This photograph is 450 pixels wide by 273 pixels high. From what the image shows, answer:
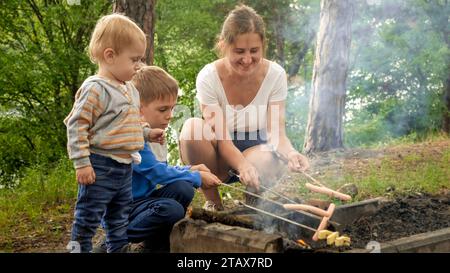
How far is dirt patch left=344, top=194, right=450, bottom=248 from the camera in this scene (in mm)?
3547

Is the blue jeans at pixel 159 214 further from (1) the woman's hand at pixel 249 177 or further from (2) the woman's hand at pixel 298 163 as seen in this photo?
(2) the woman's hand at pixel 298 163

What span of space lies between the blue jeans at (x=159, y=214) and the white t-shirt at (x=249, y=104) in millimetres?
884

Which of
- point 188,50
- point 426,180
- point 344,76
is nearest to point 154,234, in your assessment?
point 426,180

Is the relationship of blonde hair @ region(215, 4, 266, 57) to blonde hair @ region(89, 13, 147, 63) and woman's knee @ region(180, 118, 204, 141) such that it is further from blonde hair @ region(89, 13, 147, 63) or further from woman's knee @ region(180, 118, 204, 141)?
blonde hair @ region(89, 13, 147, 63)

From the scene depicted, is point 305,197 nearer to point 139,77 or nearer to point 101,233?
point 101,233

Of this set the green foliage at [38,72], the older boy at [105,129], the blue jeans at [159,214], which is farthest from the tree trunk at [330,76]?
the older boy at [105,129]

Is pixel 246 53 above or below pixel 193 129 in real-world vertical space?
above

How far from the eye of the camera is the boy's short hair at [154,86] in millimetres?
3579

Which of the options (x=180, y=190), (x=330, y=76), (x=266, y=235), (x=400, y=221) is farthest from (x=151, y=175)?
(x=330, y=76)

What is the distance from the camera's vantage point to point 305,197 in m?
5.54

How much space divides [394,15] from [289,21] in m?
3.27

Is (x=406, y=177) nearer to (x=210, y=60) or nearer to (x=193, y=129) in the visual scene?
(x=193, y=129)

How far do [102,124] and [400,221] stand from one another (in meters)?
1.96

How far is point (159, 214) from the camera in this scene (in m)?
3.42
